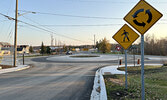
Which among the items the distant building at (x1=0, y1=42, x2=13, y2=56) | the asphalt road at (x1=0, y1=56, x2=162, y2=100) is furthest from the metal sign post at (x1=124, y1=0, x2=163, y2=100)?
the distant building at (x1=0, y1=42, x2=13, y2=56)

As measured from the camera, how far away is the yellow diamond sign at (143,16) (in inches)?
112

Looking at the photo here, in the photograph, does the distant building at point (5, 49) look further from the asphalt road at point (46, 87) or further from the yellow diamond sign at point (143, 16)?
the yellow diamond sign at point (143, 16)

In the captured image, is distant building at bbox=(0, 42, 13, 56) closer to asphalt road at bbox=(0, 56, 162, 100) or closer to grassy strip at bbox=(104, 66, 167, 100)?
asphalt road at bbox=(0, 56, 162, 100)

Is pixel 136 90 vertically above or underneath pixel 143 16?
underneath

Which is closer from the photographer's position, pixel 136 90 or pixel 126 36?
pixel 126 36

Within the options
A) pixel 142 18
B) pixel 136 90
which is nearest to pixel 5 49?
pixel 136 90

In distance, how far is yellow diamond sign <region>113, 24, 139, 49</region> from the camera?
16.0ft

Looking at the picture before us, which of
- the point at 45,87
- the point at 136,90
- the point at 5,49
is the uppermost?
the point at 5,49

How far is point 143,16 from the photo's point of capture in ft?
9.91

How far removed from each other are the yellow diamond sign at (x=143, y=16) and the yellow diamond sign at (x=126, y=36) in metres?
1.78

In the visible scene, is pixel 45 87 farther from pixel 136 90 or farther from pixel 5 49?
pixel 5 49

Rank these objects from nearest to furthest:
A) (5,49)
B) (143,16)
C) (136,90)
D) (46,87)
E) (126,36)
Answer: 1. (143,16)
2. (126,36)
3. (136,90)
4. (46,87)
5. (5,49)

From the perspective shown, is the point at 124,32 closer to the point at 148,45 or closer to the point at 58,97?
the point at 58,97

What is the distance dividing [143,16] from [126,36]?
2018 millimetres
